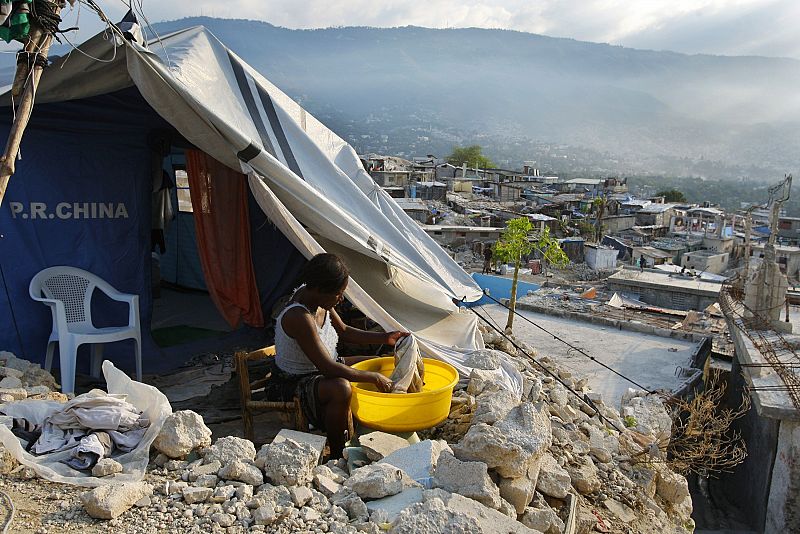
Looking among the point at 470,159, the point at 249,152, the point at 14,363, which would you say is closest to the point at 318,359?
the point at 249,152

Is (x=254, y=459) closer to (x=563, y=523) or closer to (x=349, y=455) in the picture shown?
(x=349, y=455)

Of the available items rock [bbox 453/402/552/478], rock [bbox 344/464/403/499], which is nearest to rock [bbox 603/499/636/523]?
rock [bbox 453/402/552/478]

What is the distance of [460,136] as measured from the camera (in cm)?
18900

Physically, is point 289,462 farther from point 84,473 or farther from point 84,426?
point 84,426

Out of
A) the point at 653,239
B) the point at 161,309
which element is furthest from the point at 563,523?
the point at 653,239

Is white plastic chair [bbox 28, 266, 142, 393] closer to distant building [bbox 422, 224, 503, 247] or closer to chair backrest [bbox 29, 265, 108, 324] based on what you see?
chair backrest [bbox 29, 265, 108, 324]

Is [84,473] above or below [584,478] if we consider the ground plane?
above

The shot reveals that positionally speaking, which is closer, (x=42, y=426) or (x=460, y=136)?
(x=42, y=426)

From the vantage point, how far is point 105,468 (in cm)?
244

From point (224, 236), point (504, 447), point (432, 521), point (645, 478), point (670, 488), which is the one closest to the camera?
point (432, 521)

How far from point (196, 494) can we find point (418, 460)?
906 mm

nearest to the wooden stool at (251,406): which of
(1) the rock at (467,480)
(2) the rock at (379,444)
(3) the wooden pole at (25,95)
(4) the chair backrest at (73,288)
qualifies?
(2) the rock at (379,444)

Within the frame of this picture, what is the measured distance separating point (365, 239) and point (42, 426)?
2.04 metres

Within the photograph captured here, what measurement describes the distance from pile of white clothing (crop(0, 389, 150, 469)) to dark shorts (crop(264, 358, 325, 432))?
659 millimetres
